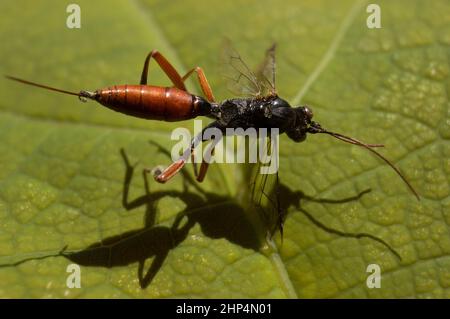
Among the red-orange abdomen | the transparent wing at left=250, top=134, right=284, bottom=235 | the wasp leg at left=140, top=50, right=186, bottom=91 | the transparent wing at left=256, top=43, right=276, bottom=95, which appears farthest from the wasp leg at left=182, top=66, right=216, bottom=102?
the transparent wing at left=250, top=134, right=284, bottom=235

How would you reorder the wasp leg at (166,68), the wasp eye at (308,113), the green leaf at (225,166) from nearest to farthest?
the green leaf at (225,166)
the wasp eye at (308,113)
the wasp leg at (166,68)

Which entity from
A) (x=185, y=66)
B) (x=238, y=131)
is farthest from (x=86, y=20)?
(x=238, y=131)

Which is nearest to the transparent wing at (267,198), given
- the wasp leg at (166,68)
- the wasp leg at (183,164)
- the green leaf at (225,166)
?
the green leaf at (225,166)

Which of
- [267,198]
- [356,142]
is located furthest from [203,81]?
[356,142]

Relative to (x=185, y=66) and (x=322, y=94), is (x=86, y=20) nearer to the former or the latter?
(x=185, y=66)

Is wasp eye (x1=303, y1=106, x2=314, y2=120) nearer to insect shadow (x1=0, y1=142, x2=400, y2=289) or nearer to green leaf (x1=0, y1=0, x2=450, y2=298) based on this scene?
green leaf (x1=0, y1=0, x2=450, y2=298)

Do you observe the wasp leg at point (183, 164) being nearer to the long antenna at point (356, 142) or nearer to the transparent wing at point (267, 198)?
the transparent wing at point (267, 198)
